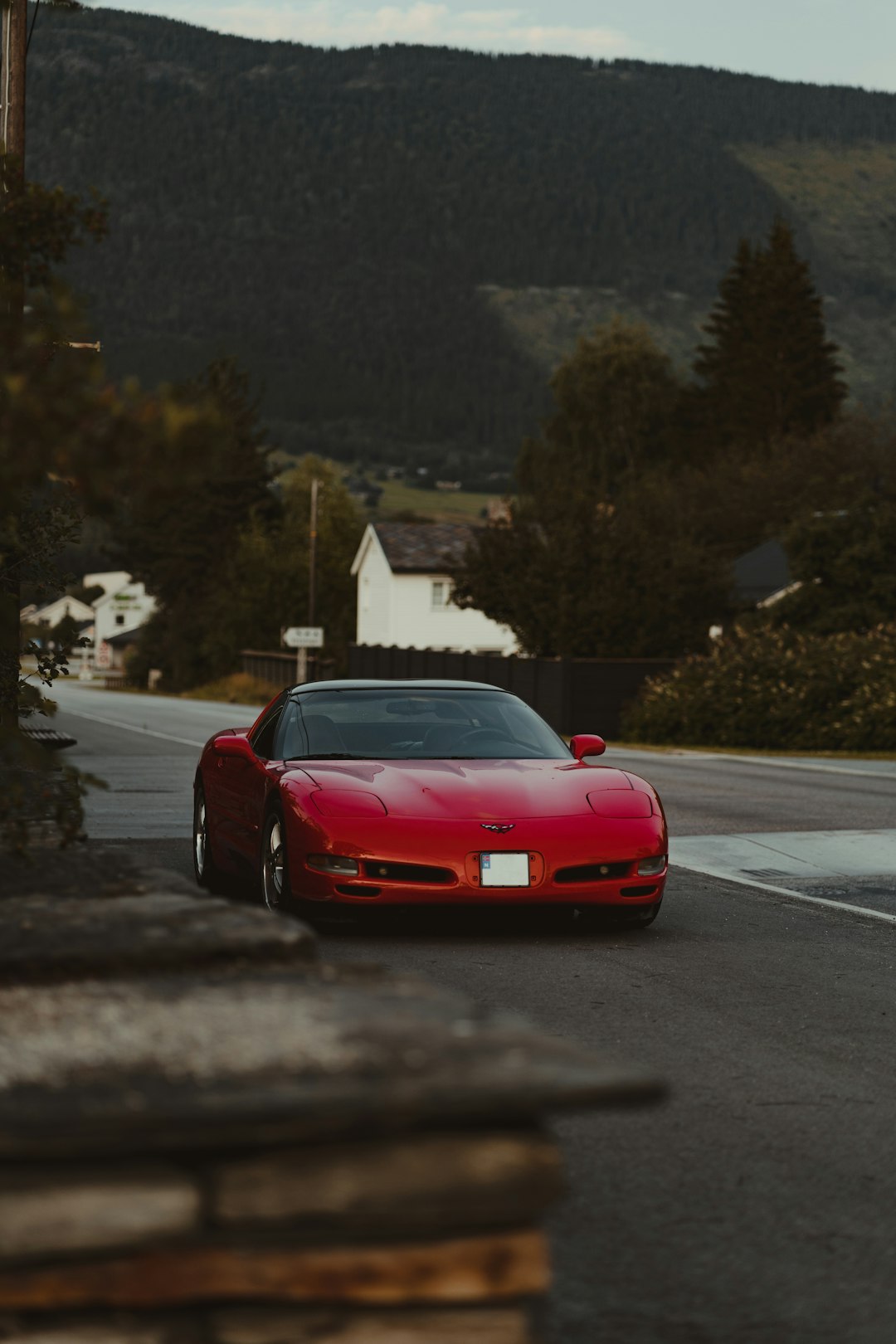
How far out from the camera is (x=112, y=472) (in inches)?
134

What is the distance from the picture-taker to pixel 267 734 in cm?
1190

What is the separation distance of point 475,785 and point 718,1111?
4214 millimetres

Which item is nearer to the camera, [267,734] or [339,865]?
[339,865]

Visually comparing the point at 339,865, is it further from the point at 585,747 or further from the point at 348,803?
the point at 585,747

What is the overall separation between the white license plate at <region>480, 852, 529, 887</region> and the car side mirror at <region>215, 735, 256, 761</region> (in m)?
2.12

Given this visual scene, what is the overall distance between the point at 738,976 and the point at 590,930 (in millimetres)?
1761

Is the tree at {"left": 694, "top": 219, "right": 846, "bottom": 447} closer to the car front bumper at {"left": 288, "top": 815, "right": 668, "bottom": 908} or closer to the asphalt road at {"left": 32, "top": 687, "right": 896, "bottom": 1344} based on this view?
the asphalt road at {"left": 32, "top": 687, "right": 896, "bottom": 1344}

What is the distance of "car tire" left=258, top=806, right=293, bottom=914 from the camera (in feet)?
34.4

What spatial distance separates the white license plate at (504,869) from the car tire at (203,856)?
2.69 meters

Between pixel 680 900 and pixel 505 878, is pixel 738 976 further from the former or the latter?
pixel 680 900

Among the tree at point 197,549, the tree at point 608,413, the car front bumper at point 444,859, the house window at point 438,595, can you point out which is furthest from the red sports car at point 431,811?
the tree at point 197,549

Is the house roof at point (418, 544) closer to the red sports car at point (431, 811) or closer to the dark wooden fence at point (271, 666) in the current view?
the dark wooden fence at point (271, 666)

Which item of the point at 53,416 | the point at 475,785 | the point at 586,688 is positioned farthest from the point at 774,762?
the point at 53,416

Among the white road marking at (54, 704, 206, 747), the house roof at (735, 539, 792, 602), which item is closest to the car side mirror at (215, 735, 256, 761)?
the white road marking at (54, 704, 206, 747)
